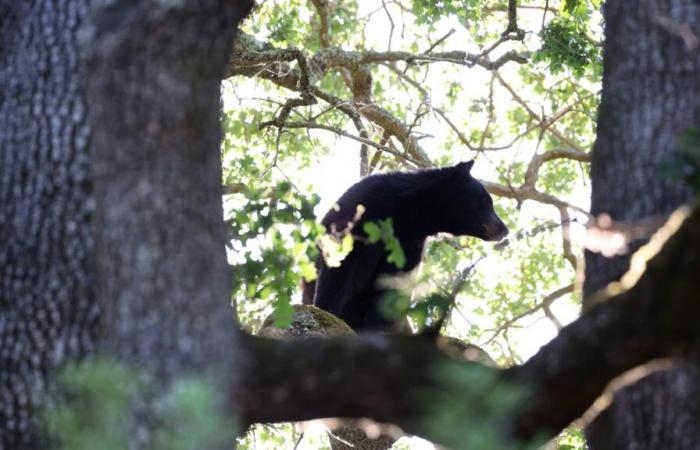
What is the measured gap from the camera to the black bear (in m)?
9.03

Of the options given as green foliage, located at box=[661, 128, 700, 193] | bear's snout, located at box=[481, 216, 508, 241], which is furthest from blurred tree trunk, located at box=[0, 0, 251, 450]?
bear's snout, located at box=[481, 216, 508, 241]

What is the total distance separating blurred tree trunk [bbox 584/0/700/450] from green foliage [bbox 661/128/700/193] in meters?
0.68

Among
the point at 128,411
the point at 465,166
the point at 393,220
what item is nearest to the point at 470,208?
the point at 465,166

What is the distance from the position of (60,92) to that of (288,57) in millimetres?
4830

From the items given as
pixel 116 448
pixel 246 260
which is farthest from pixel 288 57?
pixel 116 448

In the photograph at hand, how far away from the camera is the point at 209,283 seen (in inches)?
121

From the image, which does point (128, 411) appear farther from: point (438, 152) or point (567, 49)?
point (438, 152)

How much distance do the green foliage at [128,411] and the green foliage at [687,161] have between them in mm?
1310

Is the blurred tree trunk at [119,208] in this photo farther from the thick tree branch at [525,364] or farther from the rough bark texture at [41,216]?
the thick tree branch at [525,364]

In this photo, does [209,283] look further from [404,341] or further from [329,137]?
[329,137]

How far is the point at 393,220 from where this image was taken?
31.3 feet

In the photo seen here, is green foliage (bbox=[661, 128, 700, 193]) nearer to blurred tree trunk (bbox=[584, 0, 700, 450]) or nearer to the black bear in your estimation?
blurred tree trunk (bbox=[584, 0, 700, 450])

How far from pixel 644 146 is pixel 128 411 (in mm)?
1996

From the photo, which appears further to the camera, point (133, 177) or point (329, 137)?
point (329, 137)
